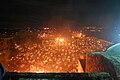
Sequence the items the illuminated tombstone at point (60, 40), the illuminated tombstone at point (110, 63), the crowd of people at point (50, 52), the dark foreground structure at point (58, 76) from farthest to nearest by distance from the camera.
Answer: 1. the illuminated tombstone at point (60, 40)
2. the crowd of people at point (50, 52)
3. the illuminated tombstone at point (110, 63)
4. the dark foreground structure at point (58, 76)

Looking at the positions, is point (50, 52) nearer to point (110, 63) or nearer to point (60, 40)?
point (60, 40)

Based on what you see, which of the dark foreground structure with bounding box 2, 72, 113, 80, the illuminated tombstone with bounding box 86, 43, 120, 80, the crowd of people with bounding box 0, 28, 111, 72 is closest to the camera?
the dark foreground structure with bounding box 2, 72, 113, 80

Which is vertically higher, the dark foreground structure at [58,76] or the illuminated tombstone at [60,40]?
the illuminated tombstone at [60,40]

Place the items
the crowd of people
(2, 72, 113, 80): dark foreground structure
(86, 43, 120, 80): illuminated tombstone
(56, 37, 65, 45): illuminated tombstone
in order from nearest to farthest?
1. (2, 72, 113, 80): dark foreground structure
2. (86, 43, 120, 80): illuminated tombstone
3. the crowd of people
4. (56, 37, 65, 45): illuminated tombstone

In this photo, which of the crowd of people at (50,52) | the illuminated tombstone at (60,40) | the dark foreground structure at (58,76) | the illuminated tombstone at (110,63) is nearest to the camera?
the dark foreground structure at (58,76)

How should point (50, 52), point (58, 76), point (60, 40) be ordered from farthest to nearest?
1. point (60, 40)
2. point (50, 52)
3. point (58, 76)

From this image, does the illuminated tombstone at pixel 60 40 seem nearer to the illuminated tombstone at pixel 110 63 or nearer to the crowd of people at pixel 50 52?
the crowd of people at pixel 50 52

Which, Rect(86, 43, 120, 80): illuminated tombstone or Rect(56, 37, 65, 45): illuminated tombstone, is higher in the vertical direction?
Rect(56, 37, 65, 45): illuminated tombstone

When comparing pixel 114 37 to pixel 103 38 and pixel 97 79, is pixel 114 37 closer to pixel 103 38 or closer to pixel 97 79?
pixel 103 38

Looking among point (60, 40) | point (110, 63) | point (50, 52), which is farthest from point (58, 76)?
point (60, 40)

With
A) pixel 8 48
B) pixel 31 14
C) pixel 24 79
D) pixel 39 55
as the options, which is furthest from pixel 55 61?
pixel 24 79

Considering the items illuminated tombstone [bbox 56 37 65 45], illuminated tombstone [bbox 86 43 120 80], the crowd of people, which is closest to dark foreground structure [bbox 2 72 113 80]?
illuminated tombstone [bbox 86 43 120 80]

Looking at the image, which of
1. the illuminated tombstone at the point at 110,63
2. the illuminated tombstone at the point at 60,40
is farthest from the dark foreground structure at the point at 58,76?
the illuminated tombstone at the point at 60,40

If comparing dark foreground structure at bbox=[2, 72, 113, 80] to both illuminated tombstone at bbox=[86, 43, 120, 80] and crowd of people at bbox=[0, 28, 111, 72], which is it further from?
crowd of people at bbox=[0, 28, 111, 72]
